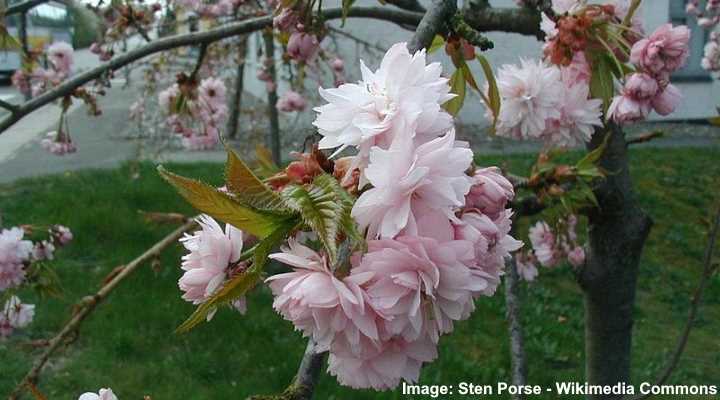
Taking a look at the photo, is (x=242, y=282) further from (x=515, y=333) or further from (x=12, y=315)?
(x=12, y=315)

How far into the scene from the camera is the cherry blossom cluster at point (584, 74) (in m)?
1.43

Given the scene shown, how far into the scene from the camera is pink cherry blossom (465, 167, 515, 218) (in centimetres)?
73

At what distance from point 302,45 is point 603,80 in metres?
0.73

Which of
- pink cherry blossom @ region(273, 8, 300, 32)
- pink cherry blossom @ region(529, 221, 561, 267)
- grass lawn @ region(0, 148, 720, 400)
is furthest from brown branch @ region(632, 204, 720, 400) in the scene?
pink cherry blossom @ region(273, 8, 300, 32)

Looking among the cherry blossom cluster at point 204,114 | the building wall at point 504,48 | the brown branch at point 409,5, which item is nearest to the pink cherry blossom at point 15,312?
the cherry blossom cluster at point 204,114

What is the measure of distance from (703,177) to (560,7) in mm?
7149

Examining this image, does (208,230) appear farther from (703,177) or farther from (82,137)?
(82,137)

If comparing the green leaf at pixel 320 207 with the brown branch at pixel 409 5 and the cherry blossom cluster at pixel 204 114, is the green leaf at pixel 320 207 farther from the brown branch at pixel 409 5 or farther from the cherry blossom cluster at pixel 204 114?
the cherry blossom cluster at pixel 204 114

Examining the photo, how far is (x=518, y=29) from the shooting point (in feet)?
6.25

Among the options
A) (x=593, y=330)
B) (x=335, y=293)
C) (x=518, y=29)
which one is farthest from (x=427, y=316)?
(x=593, y=330)

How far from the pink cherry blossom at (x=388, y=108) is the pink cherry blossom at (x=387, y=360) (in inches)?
6.4

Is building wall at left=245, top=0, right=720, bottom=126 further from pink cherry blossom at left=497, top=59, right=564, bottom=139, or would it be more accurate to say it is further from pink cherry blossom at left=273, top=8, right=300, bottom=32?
pink cherry blossom at left=273, top=8, right=300, bottom=32

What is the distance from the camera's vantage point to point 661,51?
1435 mm

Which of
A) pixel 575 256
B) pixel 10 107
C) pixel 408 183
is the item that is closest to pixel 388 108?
pixel 408 183
